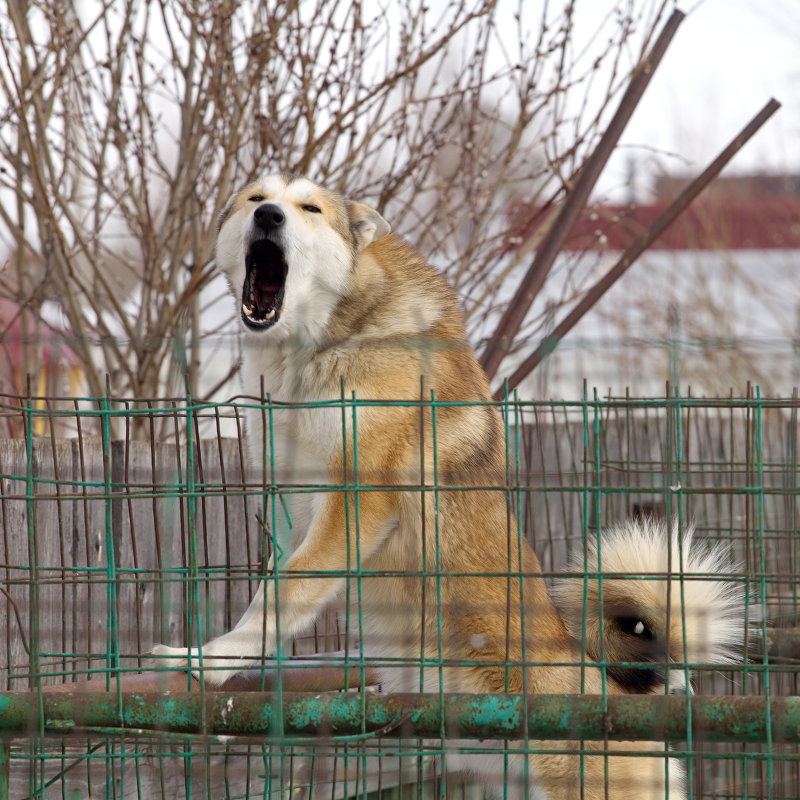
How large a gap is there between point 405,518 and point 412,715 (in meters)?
0.90

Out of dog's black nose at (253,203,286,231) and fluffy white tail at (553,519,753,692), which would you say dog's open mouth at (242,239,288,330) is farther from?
fluffy white tail at (553,519,753,692)

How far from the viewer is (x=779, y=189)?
15.5 meters

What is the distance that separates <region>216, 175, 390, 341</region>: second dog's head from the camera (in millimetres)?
3465

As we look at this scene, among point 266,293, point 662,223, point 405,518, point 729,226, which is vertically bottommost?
point 405,518

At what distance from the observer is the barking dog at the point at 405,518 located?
2.92m

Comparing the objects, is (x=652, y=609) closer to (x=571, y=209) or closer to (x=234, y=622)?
(x=571, y=209)

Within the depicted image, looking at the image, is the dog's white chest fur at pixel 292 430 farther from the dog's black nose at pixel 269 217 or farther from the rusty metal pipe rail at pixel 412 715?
the rusty metal pipe rail at pixel 412 715

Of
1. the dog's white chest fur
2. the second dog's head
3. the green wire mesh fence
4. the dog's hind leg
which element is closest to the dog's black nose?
the second dog's head

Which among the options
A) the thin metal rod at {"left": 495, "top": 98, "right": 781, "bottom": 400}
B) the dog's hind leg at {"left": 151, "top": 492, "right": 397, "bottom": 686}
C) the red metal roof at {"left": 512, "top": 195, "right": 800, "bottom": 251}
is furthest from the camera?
the red metal roof at {"left": 512, "top": 195, "right": 800, "bottom": 251}

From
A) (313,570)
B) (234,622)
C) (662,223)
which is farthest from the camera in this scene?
(234,622)

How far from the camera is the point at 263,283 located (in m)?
3.64

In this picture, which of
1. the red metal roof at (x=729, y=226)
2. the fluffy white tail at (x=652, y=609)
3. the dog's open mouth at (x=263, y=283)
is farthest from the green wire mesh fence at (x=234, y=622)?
the red metal roof at (x=729, y=226)

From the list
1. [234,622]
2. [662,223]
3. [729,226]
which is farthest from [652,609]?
[729,226]

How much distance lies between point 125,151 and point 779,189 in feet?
42.9
